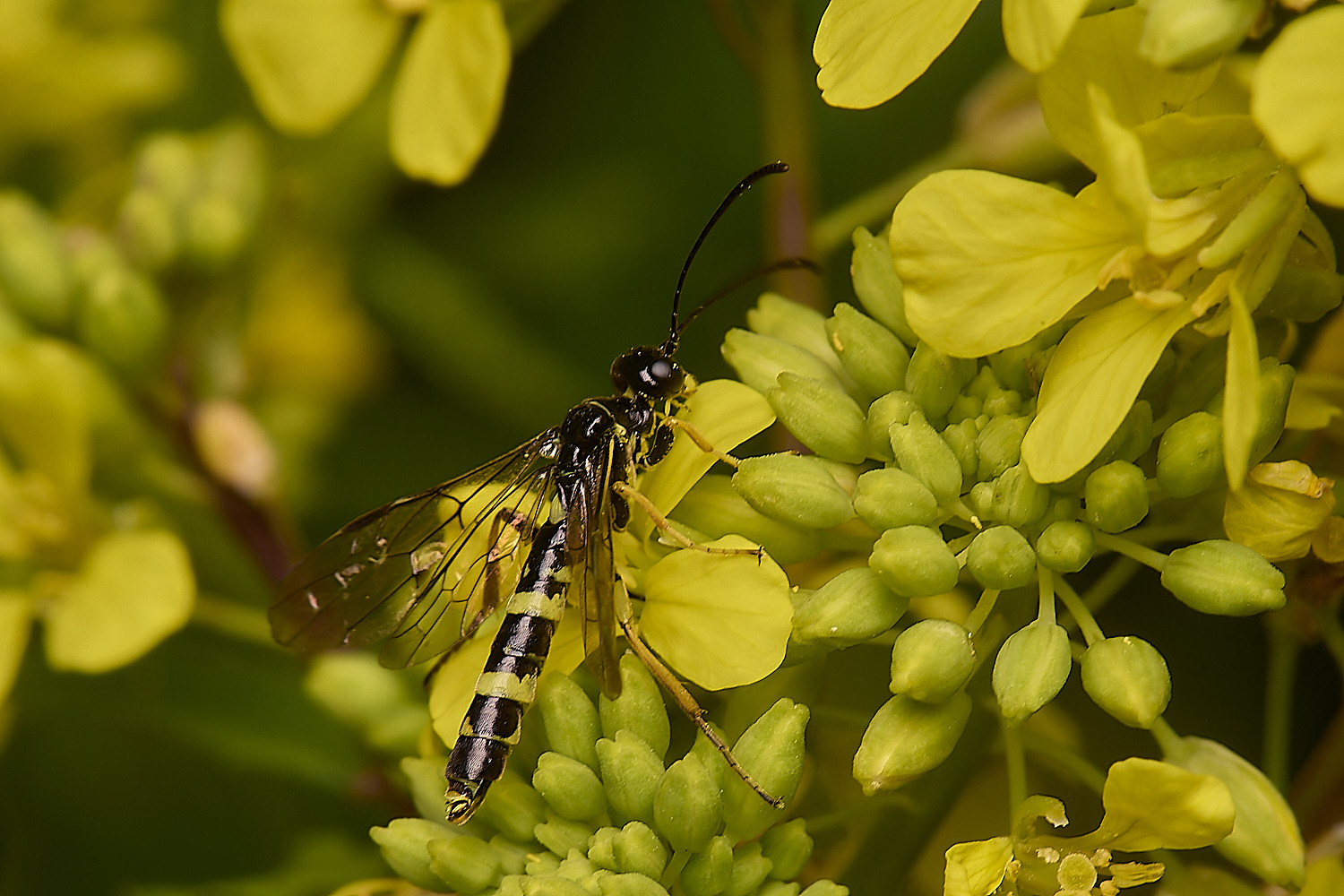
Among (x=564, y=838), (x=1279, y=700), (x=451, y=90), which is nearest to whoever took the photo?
(x=564, y=838)

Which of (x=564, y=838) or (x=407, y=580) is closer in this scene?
(x=564, y=838)

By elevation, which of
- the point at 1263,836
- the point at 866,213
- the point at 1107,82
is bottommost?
the point at 1263,836

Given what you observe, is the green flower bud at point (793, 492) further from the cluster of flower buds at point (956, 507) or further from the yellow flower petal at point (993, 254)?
the yellow flower petal at point (993, 254)

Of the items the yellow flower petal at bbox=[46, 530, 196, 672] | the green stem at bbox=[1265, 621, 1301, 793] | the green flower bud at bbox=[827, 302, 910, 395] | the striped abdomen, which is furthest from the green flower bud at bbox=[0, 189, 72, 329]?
the green stem at bbox=[1265, 621, 1301, 793]

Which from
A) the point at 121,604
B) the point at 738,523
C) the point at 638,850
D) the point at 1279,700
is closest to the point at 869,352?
the point at 738,523

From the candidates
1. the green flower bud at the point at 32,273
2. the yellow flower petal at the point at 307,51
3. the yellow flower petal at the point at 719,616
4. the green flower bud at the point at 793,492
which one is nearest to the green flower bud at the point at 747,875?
the yellow flower petal at the point at 719,616

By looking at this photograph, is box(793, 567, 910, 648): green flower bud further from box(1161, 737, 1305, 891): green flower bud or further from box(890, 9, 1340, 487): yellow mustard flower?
box(1161, 737, 1305, 891): green flower bud

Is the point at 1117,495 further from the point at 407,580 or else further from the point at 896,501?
the point at 407,580
